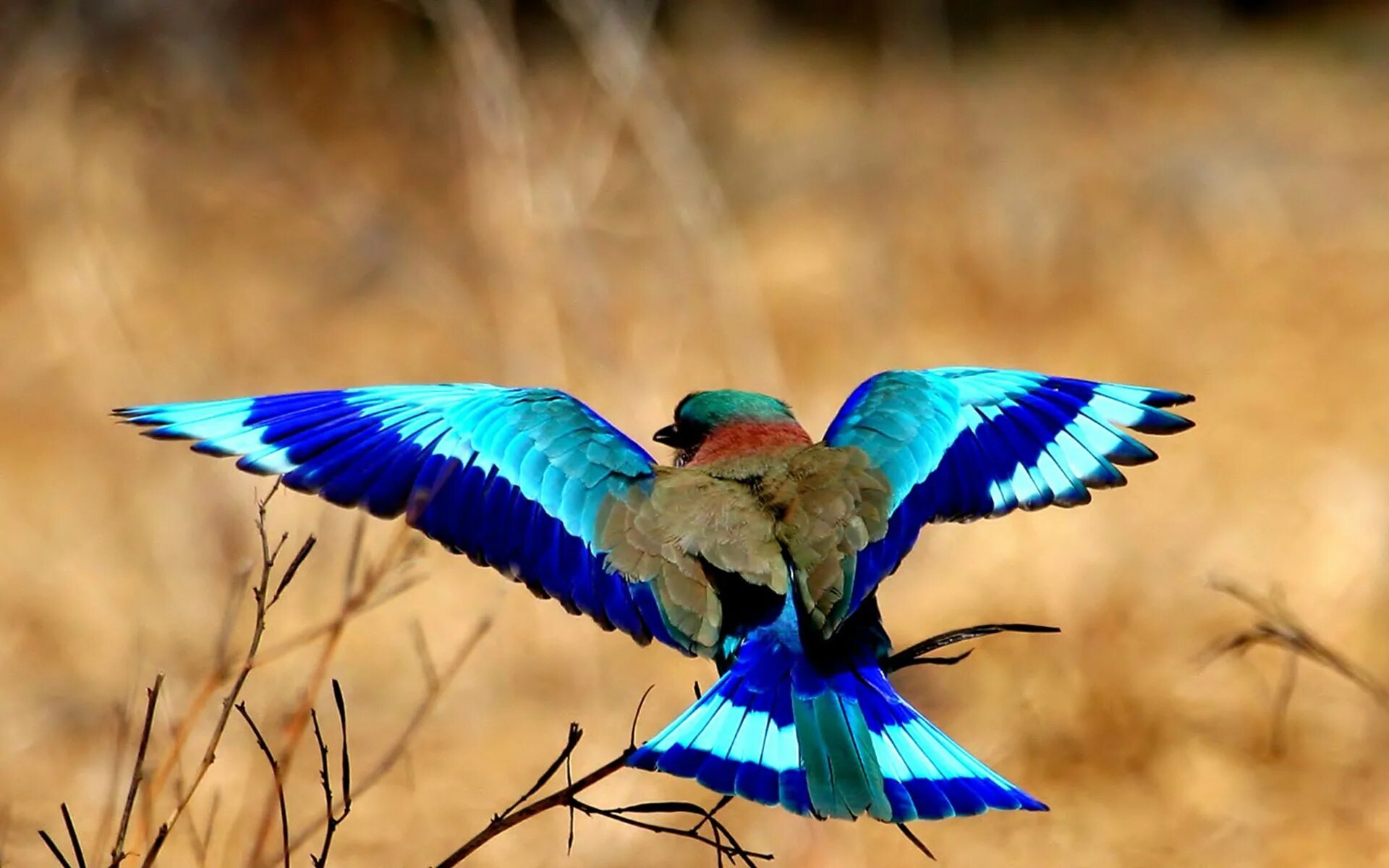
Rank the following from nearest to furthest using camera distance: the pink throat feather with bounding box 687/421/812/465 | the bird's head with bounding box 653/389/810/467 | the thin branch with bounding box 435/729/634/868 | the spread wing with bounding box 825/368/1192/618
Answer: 1. the thin branch with bounding box 435/729/634/868
2. the spread wing with bounding box 825/368/1192/618
3. the pink throat feather with bounding box 687/421/812/465
4. the bird's head with bounding box 653/389/810/467

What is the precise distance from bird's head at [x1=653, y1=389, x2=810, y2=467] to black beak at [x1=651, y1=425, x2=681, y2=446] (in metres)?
0.03

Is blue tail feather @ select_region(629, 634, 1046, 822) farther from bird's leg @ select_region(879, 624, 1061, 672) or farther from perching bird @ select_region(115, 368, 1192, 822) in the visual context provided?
bird's leg @ select_region(879, 624, 1061, 672)

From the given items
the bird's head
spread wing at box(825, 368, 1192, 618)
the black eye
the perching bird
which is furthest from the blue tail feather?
the black eye

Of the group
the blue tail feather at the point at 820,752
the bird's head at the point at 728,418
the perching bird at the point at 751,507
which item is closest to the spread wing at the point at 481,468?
the perching bird at the point at 751,507

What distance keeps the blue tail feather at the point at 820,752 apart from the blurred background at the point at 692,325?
6.34 ft

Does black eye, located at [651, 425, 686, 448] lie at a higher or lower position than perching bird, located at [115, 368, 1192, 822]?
higher

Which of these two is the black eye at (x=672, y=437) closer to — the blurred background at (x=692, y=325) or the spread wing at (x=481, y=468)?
the spread wing at (x=481, y=468)

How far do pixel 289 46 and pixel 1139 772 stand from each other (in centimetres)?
822

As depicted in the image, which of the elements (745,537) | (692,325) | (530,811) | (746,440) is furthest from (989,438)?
(692,325)

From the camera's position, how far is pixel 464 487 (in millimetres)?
2998

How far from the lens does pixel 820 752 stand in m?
2.62

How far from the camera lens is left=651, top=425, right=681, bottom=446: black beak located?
3.59 meters

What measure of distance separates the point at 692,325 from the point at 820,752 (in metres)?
7.50

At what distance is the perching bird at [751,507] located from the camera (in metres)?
2.61
